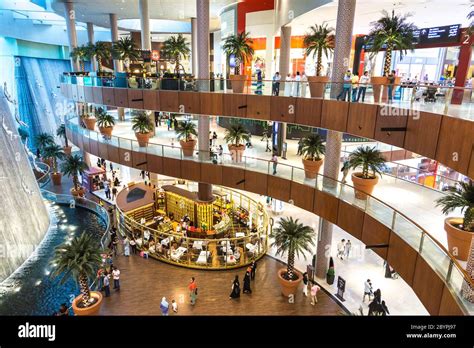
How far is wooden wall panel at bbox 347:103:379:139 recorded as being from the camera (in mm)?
11188

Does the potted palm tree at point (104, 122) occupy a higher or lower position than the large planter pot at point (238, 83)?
lower

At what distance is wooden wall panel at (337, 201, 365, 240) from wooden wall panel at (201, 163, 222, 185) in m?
7.06

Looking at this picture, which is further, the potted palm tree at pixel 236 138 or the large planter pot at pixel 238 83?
the potted palm tree at pixel 236 138

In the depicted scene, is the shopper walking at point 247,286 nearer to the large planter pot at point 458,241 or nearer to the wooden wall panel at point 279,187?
the wooden wall panel at point 279,187

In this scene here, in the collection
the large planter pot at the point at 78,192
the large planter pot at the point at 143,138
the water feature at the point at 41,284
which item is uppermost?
the large planter pot at the point at 143,138

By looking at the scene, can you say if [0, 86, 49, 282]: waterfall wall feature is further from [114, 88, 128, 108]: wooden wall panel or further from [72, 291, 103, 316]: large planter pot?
[114, 88, 128, 108]: wooden wall panel

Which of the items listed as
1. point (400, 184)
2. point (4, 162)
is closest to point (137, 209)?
point (4, 162)

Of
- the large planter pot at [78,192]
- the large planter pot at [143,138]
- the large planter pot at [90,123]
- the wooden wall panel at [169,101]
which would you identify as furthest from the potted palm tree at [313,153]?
the large planter pot at [78,192]

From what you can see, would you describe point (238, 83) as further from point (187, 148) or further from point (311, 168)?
point (311, 168)

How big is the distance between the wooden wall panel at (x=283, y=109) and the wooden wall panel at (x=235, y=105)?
1497 mm

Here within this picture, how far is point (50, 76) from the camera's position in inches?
1526

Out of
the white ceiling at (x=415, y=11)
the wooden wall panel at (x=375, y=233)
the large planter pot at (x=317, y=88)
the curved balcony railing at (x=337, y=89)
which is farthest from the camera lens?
the white ceiling at (x=415, y=11)

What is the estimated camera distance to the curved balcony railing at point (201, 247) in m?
17.2

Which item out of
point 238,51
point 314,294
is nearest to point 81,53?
point 238,51
